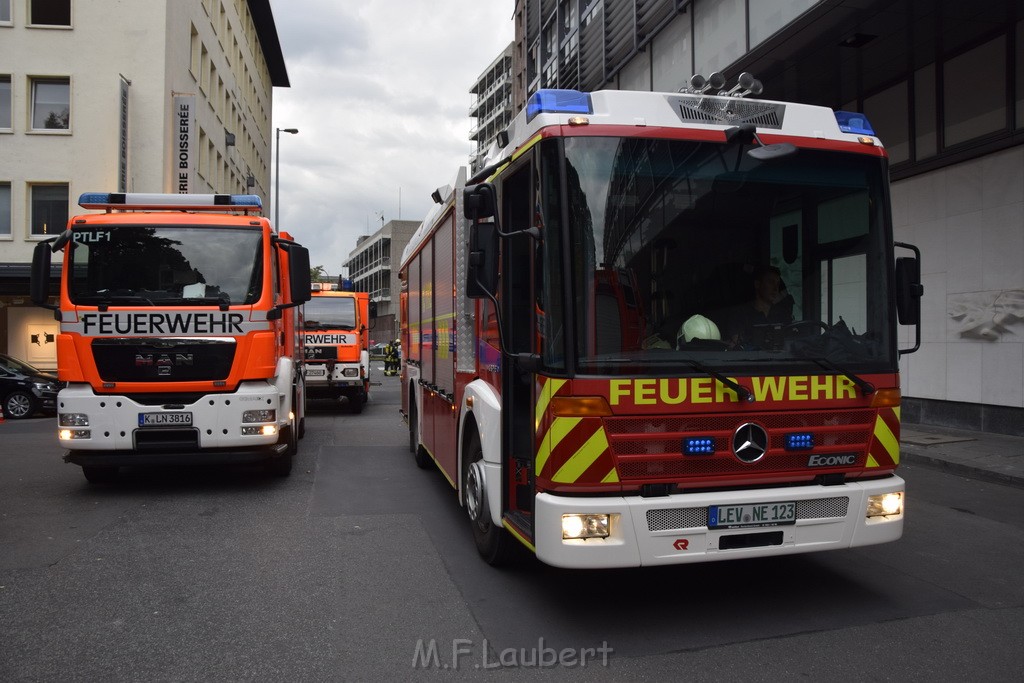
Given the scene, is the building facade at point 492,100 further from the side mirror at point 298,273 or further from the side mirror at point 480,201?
the side mirror at point 480,201

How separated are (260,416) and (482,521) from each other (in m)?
3.49

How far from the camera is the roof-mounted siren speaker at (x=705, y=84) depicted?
4836 mm

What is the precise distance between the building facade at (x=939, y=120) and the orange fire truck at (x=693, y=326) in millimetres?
7450

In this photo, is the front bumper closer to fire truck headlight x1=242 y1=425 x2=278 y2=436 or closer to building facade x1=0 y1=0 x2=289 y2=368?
fire truck headlight x1=242 y1=425 x2=278 y2=436

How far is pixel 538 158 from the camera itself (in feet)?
14.1

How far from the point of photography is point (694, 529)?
4.16 m

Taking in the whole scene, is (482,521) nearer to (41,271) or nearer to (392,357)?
(41,271)

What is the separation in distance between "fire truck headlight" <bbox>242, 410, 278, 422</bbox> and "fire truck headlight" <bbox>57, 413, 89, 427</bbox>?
144cm

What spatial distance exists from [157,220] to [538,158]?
5503 millimetres

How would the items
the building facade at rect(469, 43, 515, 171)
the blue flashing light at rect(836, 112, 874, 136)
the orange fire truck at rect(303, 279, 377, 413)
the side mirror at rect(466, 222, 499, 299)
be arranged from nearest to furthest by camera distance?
the side mirror at rect(466, 222, 499, 299), the blue flashing light at rect(836, 112, 874, 136), the orange fire truck at rect(303, 279, 377, 413), the building facade at rect(469, 43, 515, 171)

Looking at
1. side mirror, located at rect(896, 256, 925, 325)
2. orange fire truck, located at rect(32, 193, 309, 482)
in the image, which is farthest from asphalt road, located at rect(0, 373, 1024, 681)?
side mirror, located at rect(896, 256, 925, 325)

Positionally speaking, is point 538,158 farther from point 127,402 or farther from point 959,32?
point 959,32

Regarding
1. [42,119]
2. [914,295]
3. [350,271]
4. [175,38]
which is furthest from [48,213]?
[350,271]

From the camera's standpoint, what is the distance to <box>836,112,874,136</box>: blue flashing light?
4727 mm
